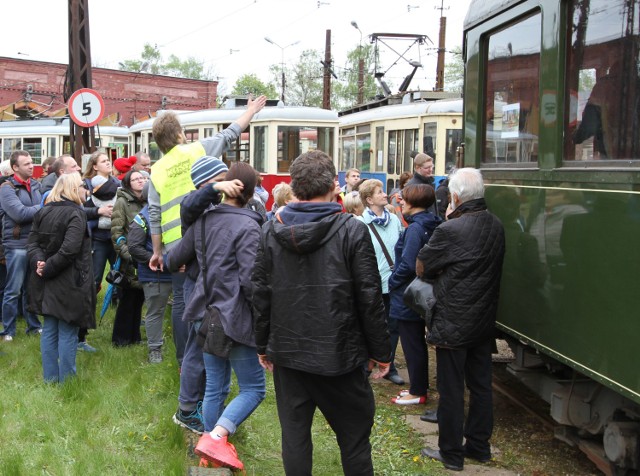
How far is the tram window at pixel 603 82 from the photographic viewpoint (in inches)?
144

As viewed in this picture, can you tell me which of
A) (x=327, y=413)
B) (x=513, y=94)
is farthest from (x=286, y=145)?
(x=327, y=413)

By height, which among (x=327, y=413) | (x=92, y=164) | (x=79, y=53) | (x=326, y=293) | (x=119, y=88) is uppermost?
(x=119, y=88)

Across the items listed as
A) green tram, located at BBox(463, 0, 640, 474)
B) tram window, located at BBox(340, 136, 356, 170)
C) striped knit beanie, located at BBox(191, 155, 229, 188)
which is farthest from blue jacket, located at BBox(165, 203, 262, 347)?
tram window, located at BBox(340, 136, 356, 170)

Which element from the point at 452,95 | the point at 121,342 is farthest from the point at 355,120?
the point at 121,342

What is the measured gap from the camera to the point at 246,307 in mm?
4184

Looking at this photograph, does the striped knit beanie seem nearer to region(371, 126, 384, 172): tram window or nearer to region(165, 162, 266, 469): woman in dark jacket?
region(165, 162, 266, 469): woman in dark jacket

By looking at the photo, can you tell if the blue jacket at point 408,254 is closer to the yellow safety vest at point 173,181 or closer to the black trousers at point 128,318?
the yellow safety vest at point 173,181

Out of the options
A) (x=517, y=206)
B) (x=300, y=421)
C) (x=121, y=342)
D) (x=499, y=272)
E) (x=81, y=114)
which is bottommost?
(x=121, y=342)

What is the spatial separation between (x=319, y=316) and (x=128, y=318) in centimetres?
457

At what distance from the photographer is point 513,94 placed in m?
5.12

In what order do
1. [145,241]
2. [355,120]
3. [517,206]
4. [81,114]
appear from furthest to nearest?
[355,120]
[81,114]
[145,241]
[517,206]

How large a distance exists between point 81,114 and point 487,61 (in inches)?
296

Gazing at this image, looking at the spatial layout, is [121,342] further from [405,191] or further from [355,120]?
[355,120]

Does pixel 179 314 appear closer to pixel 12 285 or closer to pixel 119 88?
pixel 12 285
